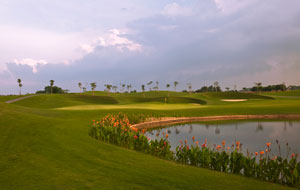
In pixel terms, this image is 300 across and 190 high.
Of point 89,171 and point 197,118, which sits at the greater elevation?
point 89,171

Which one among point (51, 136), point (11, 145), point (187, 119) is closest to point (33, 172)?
point (11, 145)

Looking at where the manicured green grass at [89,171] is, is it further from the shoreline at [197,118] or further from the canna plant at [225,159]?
the shoreline at [197,118]

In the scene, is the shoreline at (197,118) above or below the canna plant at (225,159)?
below

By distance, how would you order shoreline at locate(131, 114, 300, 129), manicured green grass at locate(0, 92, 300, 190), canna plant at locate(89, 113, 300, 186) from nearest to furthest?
1. manicured green grass at locate(0, 92, 300, 190)
2. canna plant at locate(89, 113, 300, 186)
3. shoreline at locate(131, 114, 300, 129)

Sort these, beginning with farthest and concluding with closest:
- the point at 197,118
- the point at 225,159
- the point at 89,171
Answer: the point at 197,118, the point at 225,159, the point at 89,171

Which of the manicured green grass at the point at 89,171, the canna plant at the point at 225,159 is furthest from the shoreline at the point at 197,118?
the manicured green grass at the point at 89,171

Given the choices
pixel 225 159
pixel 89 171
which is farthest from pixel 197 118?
pixel 89 171

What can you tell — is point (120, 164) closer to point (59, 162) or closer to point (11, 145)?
point (59, 162)

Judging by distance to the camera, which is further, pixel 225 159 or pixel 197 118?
pixel 197 118

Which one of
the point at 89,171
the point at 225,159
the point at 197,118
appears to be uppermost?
the point at 89,171

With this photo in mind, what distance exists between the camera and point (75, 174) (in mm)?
7473

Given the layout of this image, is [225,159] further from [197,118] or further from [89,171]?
[197,118]

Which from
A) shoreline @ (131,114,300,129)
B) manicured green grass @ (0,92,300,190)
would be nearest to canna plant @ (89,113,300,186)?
manicured green grass @ (0,92,300,190)

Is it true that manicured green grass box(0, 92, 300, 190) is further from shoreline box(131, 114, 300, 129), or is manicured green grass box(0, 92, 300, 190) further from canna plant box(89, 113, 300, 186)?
shoreline box(131, 114, 300, 129)
